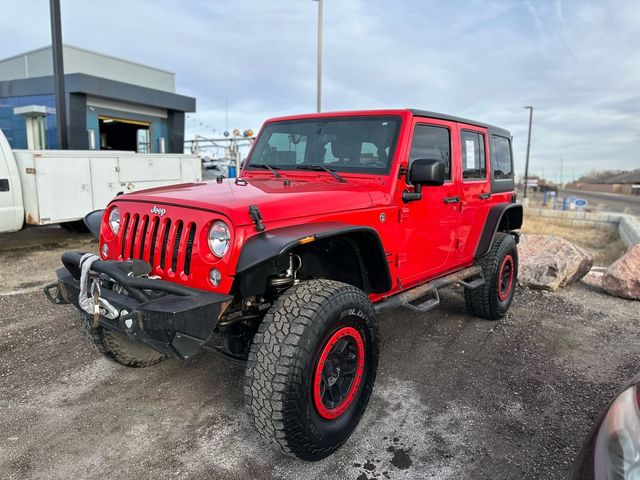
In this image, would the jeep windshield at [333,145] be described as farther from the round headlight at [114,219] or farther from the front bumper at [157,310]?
the front bumper at [157,310]

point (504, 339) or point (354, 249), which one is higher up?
point (354, 249)

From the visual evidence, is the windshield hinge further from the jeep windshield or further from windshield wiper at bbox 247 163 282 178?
windshield wiper at bbox 247 163 282 178

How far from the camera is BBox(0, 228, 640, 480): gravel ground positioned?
8.64 ft

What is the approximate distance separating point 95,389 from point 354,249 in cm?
211

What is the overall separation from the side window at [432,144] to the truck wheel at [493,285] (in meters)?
1.24

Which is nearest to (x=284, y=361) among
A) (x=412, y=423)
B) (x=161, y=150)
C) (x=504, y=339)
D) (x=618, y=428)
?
(x=412, y=423)

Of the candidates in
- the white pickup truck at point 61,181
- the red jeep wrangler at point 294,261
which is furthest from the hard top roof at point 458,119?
the white pickup truck at point 61,181

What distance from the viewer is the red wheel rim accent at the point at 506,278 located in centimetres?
520

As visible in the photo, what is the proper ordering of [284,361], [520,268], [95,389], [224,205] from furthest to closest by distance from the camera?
[520,268], [95,389], [224,205], [284,361]

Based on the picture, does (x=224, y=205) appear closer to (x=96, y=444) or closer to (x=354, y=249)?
(x=354, y=249)

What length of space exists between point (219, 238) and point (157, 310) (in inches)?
19.3

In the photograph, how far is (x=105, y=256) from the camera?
3.18 metres

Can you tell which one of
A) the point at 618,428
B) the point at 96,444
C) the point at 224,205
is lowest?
the point at 96,444

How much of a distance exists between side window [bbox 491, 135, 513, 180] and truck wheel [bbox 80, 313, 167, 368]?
375cm
